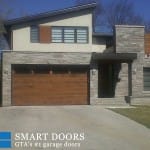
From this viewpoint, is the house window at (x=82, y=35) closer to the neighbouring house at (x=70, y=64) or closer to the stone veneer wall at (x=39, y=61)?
the neighbouring house at (x=70, y=64)

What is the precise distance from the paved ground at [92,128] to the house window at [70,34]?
973 centimetres

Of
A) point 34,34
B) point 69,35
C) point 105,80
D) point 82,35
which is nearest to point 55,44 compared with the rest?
point 69,35

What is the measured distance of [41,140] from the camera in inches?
589

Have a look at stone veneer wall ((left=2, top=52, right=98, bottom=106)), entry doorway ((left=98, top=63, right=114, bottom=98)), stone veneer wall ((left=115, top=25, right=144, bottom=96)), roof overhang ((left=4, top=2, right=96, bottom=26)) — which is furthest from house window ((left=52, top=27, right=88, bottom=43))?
stone veneer wall ((left=115, top=25, right=144, bottom=96))

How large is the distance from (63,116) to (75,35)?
1156cm

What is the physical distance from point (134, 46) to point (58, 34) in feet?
17.1

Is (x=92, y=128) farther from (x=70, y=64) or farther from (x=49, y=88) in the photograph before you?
(x=70, y=64)

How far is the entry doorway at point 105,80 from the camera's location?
33562mm

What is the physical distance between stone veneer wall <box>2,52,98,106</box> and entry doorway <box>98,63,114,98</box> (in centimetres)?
195

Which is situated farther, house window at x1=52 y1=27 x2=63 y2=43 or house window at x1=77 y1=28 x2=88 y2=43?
house window at x1=77 y1=28 x2=88 y2=43

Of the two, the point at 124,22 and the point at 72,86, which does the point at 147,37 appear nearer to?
the point at 72,86

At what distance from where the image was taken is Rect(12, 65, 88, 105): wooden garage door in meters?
31.3

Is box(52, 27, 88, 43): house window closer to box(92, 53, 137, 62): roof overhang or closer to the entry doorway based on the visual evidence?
the entry doorway

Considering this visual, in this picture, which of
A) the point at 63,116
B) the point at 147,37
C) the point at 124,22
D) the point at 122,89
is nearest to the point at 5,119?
the point at 63,116
